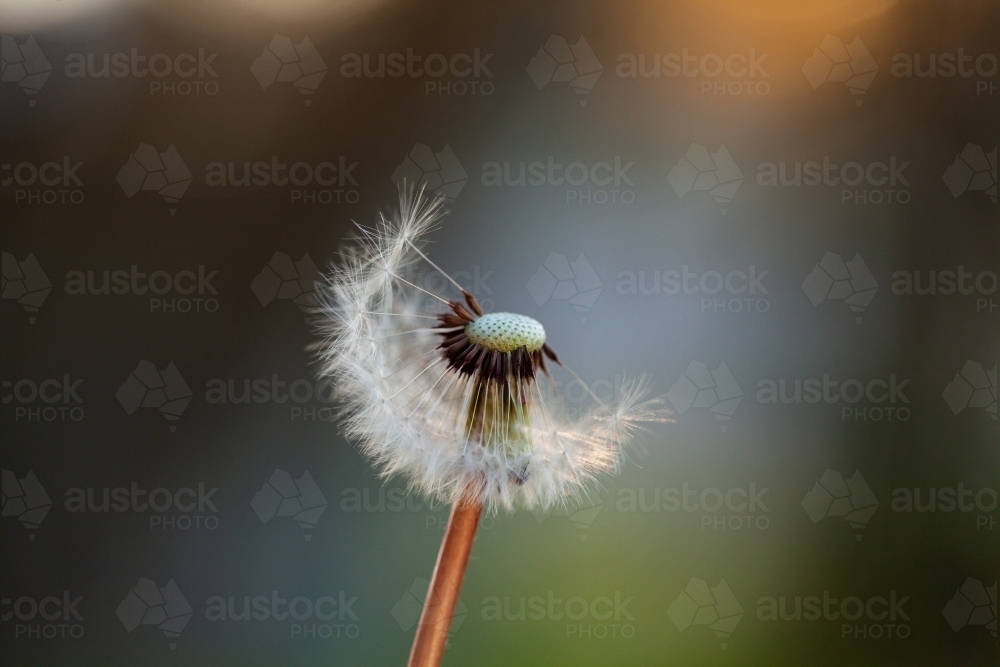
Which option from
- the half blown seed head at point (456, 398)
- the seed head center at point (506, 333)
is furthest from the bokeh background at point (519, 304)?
the seed head center at point (506, 333)

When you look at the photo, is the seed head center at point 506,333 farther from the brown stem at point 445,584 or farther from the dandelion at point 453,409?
the brown stem at point 445,584

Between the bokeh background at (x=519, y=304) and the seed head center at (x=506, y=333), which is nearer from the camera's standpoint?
the seed head center at (x=506, y=333)

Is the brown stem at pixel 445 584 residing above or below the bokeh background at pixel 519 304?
below

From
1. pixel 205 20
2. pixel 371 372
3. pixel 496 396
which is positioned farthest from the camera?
pixel 205 20

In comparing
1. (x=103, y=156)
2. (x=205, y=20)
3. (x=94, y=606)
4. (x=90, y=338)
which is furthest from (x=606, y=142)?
(x=94, y=606)

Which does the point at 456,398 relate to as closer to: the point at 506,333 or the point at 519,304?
the point at 506,333

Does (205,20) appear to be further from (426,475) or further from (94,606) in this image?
(94,606)
